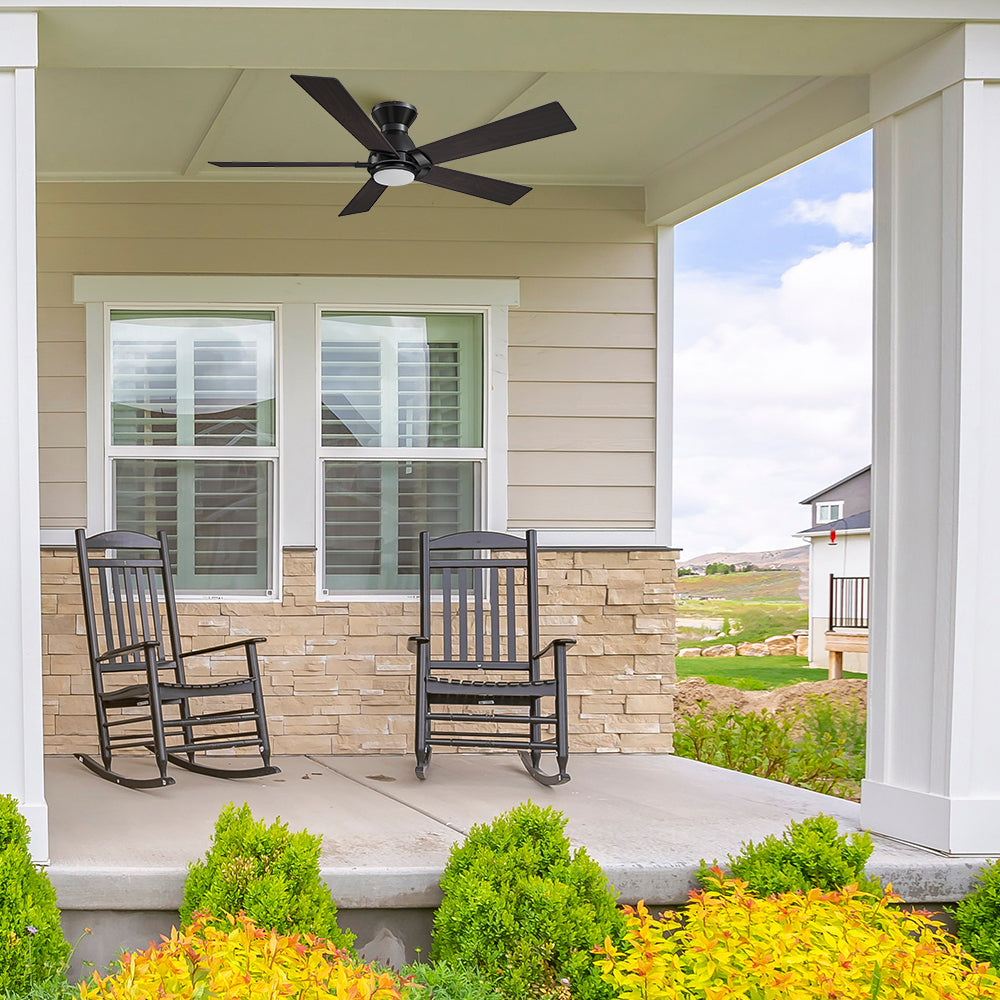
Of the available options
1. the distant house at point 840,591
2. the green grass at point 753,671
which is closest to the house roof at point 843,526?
the distant house at point 840,591

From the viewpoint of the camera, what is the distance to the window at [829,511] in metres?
8.98

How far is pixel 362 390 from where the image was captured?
14.5 ft

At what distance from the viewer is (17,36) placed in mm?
2482

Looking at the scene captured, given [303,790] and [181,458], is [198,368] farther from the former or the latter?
[303,790]

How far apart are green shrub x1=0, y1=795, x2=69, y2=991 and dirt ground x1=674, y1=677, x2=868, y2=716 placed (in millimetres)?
5069

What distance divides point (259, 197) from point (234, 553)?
1.61 meters

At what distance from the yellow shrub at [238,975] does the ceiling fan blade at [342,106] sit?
217 centimetres

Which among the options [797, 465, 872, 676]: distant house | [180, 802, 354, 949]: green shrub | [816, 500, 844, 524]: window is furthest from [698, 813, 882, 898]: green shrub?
[816, 500, 844, 524]: window

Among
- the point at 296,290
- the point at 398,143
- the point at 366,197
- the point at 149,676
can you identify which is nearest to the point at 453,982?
the point at 149,676

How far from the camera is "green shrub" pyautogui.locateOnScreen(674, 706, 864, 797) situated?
189 inches

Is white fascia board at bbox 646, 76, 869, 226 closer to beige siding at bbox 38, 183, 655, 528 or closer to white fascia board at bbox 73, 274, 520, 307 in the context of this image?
beige siding at bbox 38, 183, 655, 528

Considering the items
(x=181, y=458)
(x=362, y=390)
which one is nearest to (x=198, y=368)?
(x=181, y=458)

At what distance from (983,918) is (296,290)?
11.5 feet

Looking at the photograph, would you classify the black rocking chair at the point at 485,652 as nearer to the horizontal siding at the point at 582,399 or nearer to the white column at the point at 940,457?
the horizontal siding at the point at 582,399
